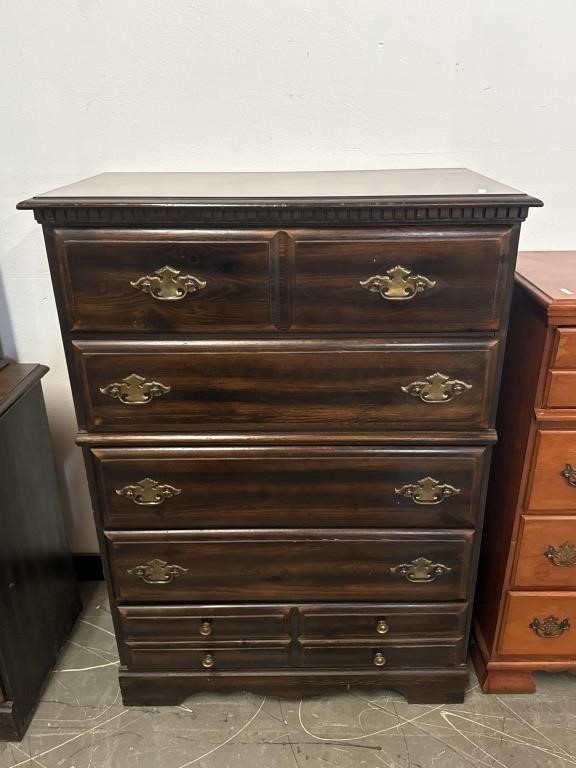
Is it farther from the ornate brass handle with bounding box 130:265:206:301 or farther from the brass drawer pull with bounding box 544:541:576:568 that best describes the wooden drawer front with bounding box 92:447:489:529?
the ornate brass handle with bounding box 130:265:206:301

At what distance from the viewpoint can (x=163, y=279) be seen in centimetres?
117

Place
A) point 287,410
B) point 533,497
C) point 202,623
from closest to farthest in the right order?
point 287,410 → point 533,497 → point 202,623

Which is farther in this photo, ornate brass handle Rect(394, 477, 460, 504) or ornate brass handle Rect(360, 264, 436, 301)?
ornate brass handle Rect(394, 477, 460, 504)

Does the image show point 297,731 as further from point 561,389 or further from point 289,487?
point 561,389

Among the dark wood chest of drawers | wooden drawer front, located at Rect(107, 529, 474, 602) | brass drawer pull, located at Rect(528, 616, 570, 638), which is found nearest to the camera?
the dark wood chest of drawers

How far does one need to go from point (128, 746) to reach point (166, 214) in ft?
4.17

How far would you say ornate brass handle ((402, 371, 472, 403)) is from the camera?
1.24m

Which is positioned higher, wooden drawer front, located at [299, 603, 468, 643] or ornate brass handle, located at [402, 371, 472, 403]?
ornate brass handle, located at [402, 371, 472, 403]

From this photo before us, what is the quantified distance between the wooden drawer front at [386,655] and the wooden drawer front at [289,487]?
36 centimetres

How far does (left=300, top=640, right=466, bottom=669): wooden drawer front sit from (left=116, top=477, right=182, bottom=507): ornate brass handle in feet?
1.80

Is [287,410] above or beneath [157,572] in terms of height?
above

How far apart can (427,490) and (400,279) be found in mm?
485

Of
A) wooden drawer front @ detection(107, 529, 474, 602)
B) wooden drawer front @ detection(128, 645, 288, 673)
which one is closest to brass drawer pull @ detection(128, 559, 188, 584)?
wooden drawer front @ detection(107, 529, 474, 602)

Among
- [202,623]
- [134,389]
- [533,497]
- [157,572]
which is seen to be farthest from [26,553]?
[533,497]
